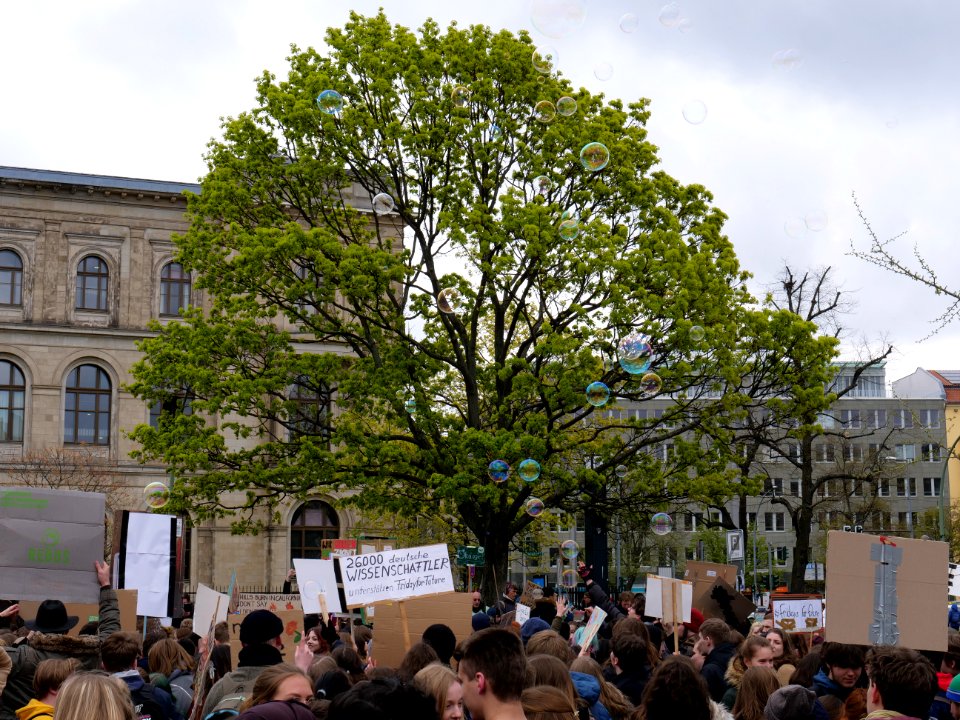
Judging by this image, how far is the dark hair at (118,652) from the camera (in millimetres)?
7387

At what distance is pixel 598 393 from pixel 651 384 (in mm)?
1316

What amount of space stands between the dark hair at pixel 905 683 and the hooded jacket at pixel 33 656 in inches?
179

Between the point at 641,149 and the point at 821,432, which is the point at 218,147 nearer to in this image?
the point at 641,149

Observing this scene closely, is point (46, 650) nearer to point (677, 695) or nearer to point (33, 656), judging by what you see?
point (33, 656)

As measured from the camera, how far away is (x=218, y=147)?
2703cm

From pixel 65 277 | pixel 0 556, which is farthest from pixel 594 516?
pixel 65 277

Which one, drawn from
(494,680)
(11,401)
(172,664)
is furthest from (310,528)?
(494,680)

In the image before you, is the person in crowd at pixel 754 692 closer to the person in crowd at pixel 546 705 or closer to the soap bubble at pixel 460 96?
the person in crowd at pixel 546 705

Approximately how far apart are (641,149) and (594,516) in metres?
7.84

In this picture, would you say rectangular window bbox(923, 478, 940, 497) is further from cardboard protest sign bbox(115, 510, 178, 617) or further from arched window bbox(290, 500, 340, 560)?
cardboard protest sign bbox(115, 510, 178, 617)

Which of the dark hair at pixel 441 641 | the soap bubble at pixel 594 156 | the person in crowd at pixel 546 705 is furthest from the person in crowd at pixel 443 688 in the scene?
the soap bubble at pixel 594 156

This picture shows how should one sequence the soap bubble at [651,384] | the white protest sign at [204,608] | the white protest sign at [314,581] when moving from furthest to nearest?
1. the soap bubble at [651,384]
2. the white protest sign at [314,581]
3. the white protest sign at [204,608]

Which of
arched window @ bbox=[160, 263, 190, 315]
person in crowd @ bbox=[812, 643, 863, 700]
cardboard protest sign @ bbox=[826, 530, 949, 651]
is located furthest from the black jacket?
arched window @ bbox=[160, 263, 190, 315]

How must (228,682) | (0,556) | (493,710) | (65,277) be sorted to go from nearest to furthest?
1. (493,710)
2. (228,682)
3. (0,556)
4. (65,277)
